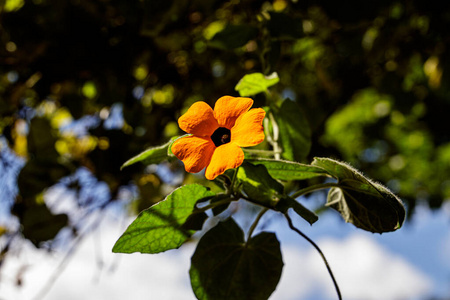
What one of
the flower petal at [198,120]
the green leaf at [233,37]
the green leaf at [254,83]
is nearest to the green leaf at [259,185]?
the flower petal at [198,120]

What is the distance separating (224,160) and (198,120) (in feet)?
0.31

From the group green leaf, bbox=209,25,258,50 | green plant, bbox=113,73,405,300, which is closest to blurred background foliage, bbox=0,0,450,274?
green leaf, bbox=209,25,258,50

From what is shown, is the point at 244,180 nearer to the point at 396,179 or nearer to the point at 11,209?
the point at 11,209

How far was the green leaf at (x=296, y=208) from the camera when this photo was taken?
0.70 meters

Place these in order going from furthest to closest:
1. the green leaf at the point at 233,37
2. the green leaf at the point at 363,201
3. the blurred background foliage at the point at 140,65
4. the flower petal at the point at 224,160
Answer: the blurred background foliage at the point at 140,65 < the green leaf at the point at 233,37 < the green leaf at the point at 363,201 < the flower petal at the point at 224,160

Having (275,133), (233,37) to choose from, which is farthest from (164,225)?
(233,37)

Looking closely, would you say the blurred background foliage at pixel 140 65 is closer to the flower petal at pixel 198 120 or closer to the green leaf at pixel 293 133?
the green leaf at pixel 293 133

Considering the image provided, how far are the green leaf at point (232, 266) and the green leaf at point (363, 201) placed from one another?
0.17m

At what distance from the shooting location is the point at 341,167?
0.68 meters

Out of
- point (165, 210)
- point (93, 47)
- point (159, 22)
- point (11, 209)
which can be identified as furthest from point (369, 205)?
point (11, 209)

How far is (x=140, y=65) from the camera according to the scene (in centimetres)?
202

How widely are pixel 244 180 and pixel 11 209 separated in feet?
4.66

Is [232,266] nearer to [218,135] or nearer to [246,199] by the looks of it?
[246,199]

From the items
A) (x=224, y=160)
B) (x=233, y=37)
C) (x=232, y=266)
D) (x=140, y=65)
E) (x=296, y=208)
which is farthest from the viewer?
(x=140, y=65)
